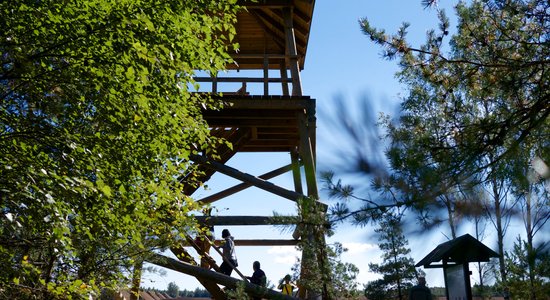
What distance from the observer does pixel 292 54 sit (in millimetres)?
12594

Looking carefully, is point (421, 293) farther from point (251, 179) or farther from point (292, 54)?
point (292, 54)

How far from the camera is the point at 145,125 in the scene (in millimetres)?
6684

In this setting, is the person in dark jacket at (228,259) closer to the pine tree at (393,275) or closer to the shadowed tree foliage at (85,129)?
the pine tree at (393,275)

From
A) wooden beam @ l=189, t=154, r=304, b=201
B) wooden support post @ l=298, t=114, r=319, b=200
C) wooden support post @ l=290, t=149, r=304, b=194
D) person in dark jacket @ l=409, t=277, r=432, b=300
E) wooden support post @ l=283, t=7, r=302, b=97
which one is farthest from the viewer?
wooden support post @ l=290, t=149, r=304, b=194

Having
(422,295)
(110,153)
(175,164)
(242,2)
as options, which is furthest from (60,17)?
(242,2)

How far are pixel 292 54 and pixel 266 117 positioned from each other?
1.47 metres

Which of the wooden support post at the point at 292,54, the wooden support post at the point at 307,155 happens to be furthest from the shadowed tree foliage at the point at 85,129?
the wooden support post at the point at 292,54

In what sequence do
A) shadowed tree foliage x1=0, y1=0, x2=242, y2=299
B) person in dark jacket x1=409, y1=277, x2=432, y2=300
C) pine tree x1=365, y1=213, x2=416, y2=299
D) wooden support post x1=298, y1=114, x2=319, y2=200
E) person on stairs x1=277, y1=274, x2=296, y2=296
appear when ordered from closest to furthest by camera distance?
shadowed tree foliage x1=0, y1=0, x2=242, y2=299
person in dark jacket x1=409, y1=277, x2=432, y2=300
pine tree x1=365, y1=213, x2=416, y2=299
wooden support post x1=298, y1=114, x2=319, y2=200
person on stairs x1=277, y1=274, x2=296, y2=296

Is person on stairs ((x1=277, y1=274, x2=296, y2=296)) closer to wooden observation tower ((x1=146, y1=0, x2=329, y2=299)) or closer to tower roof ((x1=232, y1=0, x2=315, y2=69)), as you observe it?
wooden observation tower ((x1=146, y1=0, x2=329, y2=299))

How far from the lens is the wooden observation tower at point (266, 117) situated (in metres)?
11.7

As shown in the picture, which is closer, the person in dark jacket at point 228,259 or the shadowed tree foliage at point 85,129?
the shadowed tree foliage at point 85,129

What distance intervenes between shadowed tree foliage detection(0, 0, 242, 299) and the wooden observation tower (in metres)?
3.10

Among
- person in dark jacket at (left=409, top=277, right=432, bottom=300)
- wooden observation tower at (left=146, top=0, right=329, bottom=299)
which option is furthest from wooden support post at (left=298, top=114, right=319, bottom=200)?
person in dark jacket at (left=409, top=277, right=432, bottom=300)

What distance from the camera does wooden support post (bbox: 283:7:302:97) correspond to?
40.4 ft
